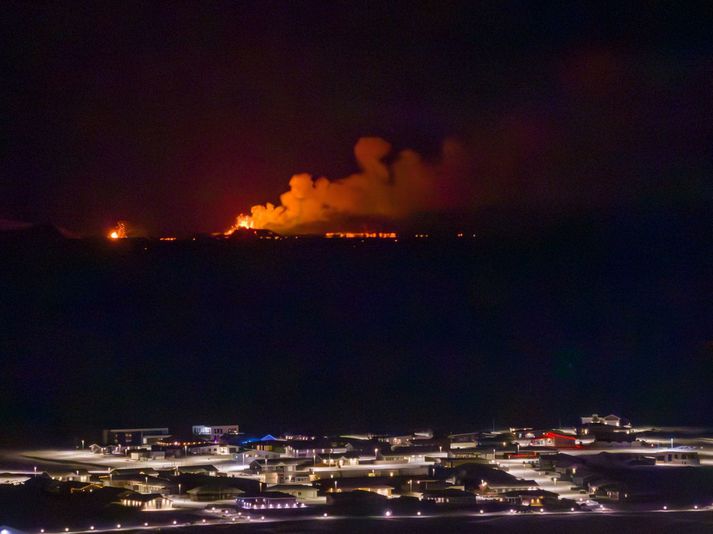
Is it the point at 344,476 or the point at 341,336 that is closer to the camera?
the point at 344,476

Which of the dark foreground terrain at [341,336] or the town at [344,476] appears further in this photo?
the dark foreground terrain at [341,336]

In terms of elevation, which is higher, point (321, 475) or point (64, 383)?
point (64, 383)

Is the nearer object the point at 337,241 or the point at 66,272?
the point at 66,272

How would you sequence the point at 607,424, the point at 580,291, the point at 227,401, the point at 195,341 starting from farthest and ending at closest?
the point at 580,291
the point at 195,341
the point at 227,401
the point at 607,424

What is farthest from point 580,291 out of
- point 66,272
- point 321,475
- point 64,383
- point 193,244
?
point 321,475

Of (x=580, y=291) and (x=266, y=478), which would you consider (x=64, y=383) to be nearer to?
(x=266, y=478)

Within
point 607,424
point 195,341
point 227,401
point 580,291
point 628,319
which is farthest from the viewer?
point 580,291

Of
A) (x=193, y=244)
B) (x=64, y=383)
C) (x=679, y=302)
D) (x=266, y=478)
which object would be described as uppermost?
(x=193, y=244)

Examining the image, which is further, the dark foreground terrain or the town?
the dark foreground terrain
